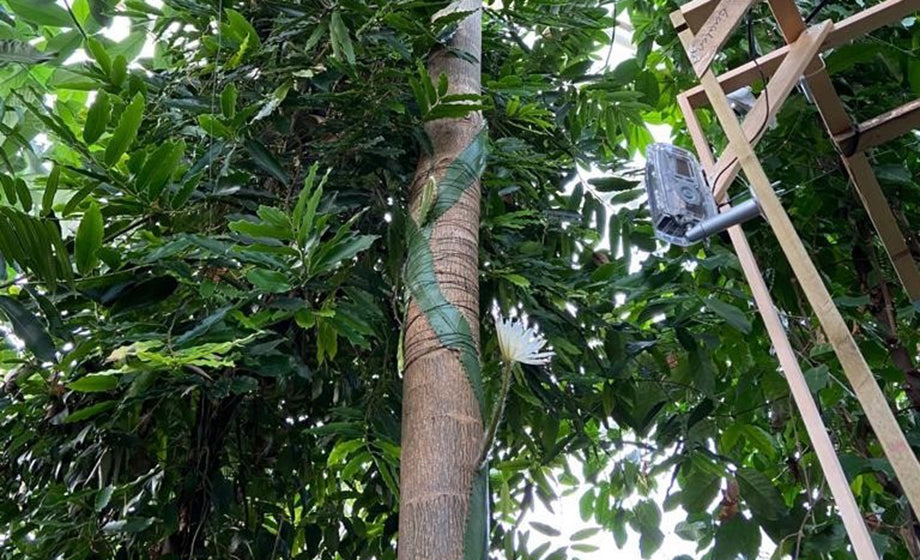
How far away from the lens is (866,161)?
120 cm

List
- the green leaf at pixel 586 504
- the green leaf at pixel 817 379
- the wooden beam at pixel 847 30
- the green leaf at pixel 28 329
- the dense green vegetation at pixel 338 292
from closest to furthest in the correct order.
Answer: the green leaf at pixel 28 329
the dense green vegetation at pixel 338 292
the wooden beam at pixel 847 30
the green leaf at pixel 817 379
the green leaf at pixel 586 504

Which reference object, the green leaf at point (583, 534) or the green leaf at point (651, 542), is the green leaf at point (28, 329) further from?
the green leaf at point (651, 542)

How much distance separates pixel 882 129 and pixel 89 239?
3.40ft

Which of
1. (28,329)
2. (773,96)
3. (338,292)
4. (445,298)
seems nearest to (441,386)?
(445,298)

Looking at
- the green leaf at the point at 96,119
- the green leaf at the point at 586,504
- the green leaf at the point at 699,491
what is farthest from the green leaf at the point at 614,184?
the green leaf at the point at 96,119

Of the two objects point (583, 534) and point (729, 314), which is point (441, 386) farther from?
point (583, 534)

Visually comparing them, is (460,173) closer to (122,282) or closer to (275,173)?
(275,173)

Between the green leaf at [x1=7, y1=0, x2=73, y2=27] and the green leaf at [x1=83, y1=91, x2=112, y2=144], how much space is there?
0.94ft

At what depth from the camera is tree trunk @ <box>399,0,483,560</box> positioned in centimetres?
73

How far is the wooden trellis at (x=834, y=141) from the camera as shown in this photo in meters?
0.79

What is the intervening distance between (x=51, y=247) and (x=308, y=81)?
1.68 feet

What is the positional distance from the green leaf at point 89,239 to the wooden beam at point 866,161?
37.1 inches

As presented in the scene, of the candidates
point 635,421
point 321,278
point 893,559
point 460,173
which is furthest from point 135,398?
point 893,559

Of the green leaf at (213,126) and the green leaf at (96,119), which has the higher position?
the green leaf at (213,126)
